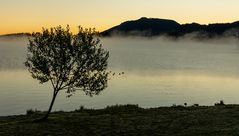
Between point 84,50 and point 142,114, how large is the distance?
31.9 feet

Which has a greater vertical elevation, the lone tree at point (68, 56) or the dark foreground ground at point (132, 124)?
the lone tree at point (68, 56)

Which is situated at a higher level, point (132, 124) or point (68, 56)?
point (68, 56)

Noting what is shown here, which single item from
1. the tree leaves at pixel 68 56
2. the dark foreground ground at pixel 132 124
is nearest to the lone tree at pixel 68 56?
the tree leaves at pixel 68 56

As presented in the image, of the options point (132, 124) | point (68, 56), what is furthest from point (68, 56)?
point (132, 124)

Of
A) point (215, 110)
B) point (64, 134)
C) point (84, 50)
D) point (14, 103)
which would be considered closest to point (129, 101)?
point (14, 103)

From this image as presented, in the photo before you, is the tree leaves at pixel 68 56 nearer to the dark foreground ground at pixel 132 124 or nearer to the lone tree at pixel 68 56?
the lone tree at pixel 68 56

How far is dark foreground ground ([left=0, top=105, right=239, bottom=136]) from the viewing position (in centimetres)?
3938

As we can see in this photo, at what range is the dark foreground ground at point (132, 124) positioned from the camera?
39.4 metres

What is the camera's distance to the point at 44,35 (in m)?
47.6

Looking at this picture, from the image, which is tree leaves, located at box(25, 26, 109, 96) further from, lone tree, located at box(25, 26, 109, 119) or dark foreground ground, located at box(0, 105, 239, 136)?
dark foreground ground, located at box(0, 105, 239, 136)

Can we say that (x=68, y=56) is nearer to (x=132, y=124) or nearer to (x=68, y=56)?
(x=68, y=56)

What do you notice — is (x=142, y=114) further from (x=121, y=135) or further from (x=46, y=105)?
(x=46, y=105)

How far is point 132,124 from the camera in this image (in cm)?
4350

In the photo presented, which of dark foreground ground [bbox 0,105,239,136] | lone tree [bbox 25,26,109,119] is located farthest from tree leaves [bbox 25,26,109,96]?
dark foreground ground [bbox 0,105,239,136]
